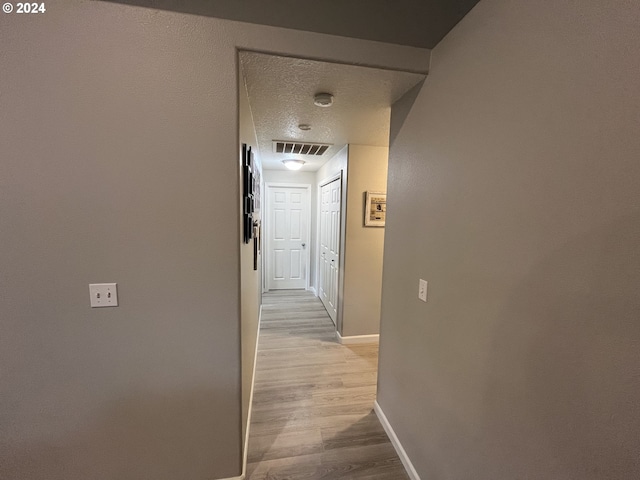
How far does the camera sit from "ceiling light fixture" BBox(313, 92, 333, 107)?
66.6 inches

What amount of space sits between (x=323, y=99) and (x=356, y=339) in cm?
263

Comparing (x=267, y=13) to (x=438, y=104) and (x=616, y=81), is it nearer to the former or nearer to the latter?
(x=438, y=104)

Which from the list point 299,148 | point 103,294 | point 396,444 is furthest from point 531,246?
point 299,148

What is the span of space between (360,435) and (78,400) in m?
1.69

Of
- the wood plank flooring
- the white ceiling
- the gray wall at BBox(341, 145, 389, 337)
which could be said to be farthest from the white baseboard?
the white ceiling

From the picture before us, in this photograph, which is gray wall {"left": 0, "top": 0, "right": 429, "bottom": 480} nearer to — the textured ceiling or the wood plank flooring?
the textured ceiling

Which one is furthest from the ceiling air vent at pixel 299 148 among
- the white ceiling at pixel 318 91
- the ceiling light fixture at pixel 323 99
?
the ceiling light fixture at pixel 323 99

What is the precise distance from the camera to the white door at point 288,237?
4836mm

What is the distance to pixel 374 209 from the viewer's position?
2.99 meters

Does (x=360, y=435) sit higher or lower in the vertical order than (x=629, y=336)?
lower

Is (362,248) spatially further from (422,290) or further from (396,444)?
(396,444)

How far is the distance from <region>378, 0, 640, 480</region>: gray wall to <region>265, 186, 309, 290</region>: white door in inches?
141

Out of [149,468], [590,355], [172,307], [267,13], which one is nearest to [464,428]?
[590,355]

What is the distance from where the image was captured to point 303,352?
283 centimetres
